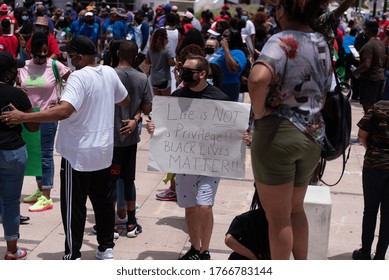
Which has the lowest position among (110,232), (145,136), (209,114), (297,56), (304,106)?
(145,136)

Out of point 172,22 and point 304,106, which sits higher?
point 304,106

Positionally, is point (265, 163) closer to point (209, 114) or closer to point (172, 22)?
point (209, 114)

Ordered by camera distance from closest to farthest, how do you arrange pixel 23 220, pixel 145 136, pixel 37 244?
pixel 37 244
pixel 23 220
pixel 145 136

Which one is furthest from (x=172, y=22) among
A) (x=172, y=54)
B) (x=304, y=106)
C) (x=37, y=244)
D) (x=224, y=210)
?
(x=304, y=106)

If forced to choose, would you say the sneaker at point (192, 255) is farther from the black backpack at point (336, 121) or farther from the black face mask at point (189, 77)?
the black backpack at point (336, 121)

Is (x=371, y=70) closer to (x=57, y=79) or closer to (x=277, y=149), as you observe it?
(x=57, y=79)

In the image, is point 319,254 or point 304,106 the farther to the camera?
point 319,254

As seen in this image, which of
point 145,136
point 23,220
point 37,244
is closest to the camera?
point 37,244

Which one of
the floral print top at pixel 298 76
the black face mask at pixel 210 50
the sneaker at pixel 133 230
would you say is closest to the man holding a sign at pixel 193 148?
the sneaker at pixel 133 230

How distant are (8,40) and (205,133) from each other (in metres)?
6.51

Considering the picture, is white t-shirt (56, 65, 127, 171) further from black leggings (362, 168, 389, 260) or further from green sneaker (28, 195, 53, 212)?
black leggings (362, 168, 389, 260)

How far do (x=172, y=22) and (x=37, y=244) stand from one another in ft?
21.6

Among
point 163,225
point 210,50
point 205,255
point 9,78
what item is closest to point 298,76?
point 205,255

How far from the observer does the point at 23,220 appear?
6801 mm
